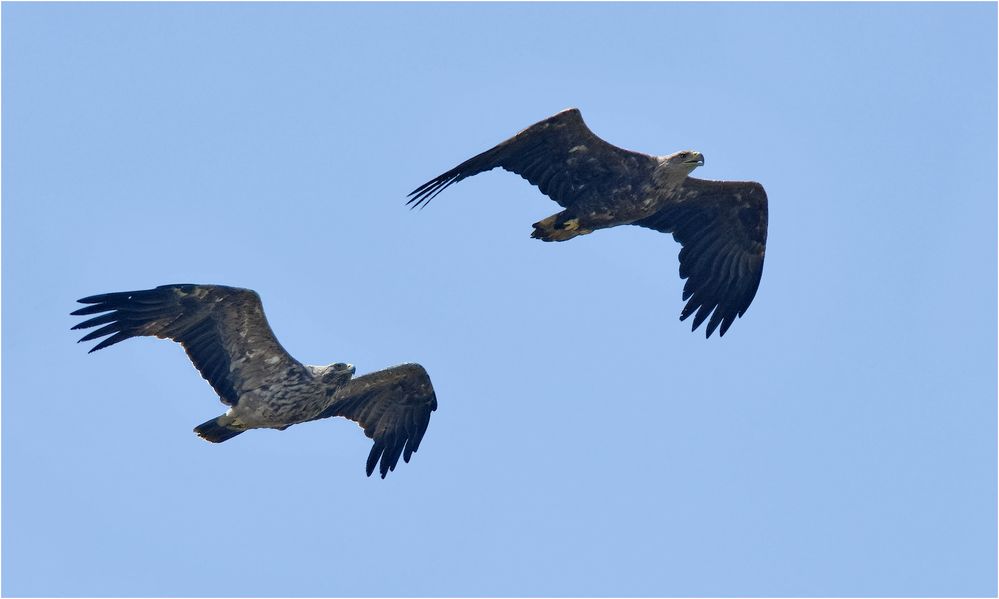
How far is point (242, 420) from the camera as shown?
23.4 m

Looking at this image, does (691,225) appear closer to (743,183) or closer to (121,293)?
(743,183)

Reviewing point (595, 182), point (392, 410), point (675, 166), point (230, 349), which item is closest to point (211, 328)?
point (230, 349)

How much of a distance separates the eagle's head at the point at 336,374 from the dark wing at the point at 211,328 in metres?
0.27

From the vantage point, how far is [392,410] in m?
25.2

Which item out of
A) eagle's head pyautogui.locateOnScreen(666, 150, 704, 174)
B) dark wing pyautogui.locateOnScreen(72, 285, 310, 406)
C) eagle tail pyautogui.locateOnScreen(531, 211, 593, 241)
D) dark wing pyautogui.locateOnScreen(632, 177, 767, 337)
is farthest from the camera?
dark wing pyautogui.locateOnScreen(632, 177, 767, 337)

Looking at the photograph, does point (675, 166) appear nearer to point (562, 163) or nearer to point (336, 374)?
point (562, 163)

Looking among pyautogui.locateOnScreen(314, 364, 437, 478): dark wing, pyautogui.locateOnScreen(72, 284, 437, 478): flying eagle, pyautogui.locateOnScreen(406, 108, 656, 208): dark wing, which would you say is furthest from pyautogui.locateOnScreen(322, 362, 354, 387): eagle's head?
pyautogui.locateOnScreen(406, 108, 656, 208): dark wing

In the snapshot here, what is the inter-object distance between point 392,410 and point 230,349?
2804mm

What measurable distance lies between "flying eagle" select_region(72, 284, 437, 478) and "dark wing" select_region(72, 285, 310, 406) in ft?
0.04

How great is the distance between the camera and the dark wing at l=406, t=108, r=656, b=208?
24.3 meters

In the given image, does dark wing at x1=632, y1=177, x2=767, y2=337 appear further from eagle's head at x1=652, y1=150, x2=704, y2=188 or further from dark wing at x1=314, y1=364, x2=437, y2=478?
dark wing at x1=314, y1=364, x2=437, y2=478

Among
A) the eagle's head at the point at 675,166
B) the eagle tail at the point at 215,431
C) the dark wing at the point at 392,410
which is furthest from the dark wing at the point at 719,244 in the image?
the eagle tail at the point at 215,431

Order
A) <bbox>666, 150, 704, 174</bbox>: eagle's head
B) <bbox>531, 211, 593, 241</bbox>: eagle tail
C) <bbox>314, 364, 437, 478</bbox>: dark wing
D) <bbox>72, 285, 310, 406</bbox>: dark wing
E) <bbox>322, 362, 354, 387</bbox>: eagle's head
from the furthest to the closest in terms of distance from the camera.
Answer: <bbox>314, 364, 437, 478</bbox>: dark wing → <bbox>531, 211, 593, 241</bbox>: eagle tail → <bbox>666, 150, 704, 174</bbox>: eagle's head → <bbox>322, 362, 354, 387</bbox>: eagle's head → <bbox>72, 285, 310, 406</bbox>: dark wing

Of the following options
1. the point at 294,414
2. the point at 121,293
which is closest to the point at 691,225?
the point at 294,414
